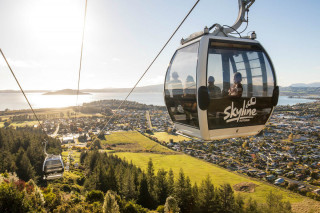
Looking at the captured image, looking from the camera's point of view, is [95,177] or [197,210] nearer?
[197,210]

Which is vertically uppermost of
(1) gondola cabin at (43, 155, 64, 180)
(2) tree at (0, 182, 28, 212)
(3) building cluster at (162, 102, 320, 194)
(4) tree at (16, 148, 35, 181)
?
(1) gondola cabin at (43, 155, 64, 180)

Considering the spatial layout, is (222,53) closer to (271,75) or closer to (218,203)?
(271,75)

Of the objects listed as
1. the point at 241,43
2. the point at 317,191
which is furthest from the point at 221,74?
the point at 317,191

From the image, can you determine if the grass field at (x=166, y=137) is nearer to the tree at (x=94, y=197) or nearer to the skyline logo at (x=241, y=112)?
the tree at (x=94, y=197)

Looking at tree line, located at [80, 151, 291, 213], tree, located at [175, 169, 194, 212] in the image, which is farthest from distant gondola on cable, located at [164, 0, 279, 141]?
tree, located at [175, 169, 194, 212]

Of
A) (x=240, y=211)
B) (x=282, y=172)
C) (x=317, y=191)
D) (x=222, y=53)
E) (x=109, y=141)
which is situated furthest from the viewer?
(x=109, y=141)

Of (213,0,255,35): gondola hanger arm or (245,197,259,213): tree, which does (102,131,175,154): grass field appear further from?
(213,0,255,35): gondola hanger arm

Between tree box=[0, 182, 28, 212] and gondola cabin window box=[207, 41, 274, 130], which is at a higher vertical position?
gondola cabin window box=[207, 41, 274, 130]

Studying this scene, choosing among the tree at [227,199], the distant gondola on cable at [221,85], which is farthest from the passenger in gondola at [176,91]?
the tree at [227,199]

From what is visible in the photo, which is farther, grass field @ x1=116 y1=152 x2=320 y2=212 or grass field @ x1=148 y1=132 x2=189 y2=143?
grass field @ x1=148 y1=132 x2=189 y2=143
